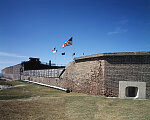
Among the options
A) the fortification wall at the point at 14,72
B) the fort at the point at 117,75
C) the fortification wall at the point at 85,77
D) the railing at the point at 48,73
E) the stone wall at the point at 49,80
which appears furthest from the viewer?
the fortification wall at the point at 14,72

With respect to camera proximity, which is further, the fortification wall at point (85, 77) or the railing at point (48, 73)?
the railing at point (48, 73)

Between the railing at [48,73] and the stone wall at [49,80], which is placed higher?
the railing at [48,73]

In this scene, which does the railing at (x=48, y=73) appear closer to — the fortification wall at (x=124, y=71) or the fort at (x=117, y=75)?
the fort at (x=117, y=75)

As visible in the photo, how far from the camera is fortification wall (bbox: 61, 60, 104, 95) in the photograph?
11.6m

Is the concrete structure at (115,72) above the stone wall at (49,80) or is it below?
above

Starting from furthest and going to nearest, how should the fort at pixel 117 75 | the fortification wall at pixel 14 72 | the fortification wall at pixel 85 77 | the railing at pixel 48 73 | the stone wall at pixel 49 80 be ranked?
the fortification wall at pixel 14 72, the railing at pixel 48 73, the stone wall at pixel 49 80, the fortification wall at pixel 85 77, the fort at pixel 117 75

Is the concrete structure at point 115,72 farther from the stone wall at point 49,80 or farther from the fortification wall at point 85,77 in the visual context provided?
the stone wall at point 49,80

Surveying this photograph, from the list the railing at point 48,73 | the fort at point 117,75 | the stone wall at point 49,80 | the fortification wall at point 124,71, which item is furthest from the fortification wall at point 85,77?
the railing at point 48,73

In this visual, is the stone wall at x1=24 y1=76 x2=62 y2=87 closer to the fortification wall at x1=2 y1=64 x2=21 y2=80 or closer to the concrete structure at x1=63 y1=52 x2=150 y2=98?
the concrete structure at x1=63 y1=52 x2=150 y2=98

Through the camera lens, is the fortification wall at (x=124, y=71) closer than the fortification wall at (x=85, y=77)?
Yes

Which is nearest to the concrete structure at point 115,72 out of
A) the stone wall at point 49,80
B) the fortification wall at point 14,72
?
the stone wall at point 49,80

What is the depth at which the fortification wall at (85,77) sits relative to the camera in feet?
38.1

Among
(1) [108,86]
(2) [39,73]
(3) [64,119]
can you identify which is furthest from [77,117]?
(2) [39,73]

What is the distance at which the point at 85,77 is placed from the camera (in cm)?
1319
